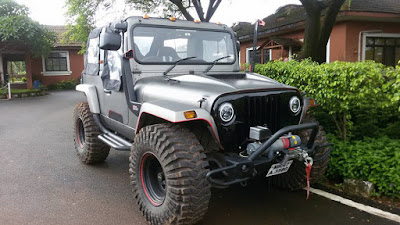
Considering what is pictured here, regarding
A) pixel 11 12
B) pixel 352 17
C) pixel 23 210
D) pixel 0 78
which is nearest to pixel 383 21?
pixel 352 17

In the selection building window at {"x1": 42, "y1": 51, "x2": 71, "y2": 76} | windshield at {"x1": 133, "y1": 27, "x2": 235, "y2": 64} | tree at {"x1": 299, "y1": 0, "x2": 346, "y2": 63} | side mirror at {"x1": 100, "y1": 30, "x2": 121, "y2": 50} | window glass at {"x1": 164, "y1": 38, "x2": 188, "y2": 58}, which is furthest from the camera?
building window at {"x1": 42, "y1": 51, "x2": 71, "y2": 76}

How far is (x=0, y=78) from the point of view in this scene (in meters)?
23.0

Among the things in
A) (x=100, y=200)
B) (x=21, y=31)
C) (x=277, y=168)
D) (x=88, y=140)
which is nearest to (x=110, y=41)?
(x=100, y=200)

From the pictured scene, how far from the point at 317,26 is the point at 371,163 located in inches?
226

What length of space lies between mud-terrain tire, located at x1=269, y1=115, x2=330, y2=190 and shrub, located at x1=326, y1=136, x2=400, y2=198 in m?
0.59

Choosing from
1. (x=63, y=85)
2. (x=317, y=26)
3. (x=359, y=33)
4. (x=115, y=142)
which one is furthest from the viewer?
(x=63, y=85)

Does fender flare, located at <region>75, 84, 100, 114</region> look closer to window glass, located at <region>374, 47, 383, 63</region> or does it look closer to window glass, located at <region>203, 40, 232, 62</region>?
window glass, located at <region>203, 40, 232, 62</region>

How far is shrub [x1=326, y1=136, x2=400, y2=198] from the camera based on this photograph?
13.0 feet

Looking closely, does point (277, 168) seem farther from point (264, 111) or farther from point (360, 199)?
point (360, 199)

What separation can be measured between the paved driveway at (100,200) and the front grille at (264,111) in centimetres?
105

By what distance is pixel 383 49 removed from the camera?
14555mm

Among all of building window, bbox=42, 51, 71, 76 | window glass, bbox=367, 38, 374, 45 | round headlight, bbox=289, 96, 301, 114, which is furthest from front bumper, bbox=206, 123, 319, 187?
building window, bbox=42, 51, 71, 76

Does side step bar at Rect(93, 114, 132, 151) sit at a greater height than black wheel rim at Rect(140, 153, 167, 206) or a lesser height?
greater

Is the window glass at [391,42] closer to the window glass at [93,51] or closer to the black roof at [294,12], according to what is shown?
the black roof at [294,12]
